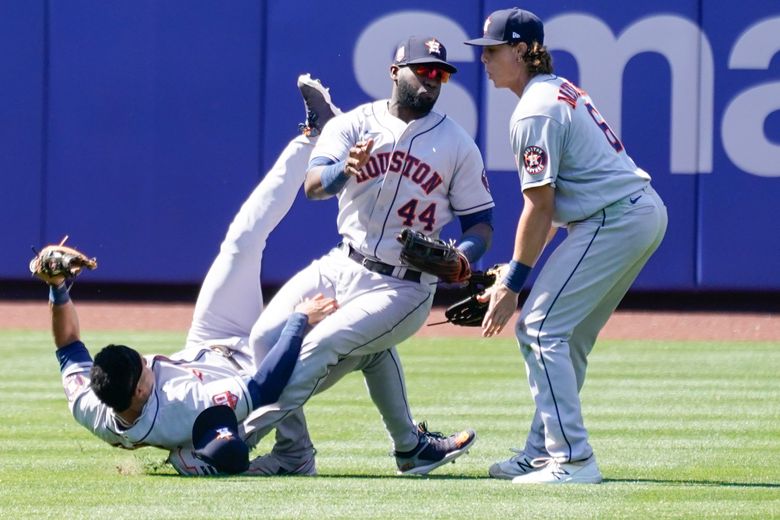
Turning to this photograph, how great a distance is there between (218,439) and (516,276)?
49.7 inches

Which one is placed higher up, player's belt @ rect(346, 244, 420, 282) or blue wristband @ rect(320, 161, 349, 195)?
blue wristband @ rect(320, 161, 349, 195)

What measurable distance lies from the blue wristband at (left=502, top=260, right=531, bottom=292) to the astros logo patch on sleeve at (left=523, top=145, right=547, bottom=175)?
34 centimetres

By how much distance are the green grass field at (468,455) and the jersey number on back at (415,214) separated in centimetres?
101

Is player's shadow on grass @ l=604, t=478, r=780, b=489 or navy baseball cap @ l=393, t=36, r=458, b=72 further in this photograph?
navy baseball cap @ l=393, t=36, r=458, b=72

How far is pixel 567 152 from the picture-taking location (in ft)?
17.8

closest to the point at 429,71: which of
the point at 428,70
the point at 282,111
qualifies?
the point at 428,70

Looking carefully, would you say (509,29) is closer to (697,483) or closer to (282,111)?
(697,483)

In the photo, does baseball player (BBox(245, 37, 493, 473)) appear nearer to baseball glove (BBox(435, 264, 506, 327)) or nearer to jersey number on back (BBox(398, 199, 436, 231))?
jersey number on back (BBox(398, 199, 436, 231))

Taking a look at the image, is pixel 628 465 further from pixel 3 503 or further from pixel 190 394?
pixel 3 503

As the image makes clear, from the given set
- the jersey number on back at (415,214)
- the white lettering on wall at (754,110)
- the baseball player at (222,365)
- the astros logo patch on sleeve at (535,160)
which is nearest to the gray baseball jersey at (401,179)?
the jersey number on back at (415,214)

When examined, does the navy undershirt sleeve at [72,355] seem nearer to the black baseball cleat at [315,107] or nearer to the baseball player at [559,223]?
the black baseball cleat at [315,107]

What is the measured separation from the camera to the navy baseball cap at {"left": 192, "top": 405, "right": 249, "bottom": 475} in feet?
17.9

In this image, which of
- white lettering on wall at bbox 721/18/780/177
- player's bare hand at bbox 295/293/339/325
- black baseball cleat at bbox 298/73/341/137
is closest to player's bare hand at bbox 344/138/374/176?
player's bare hand at bbox 295/293/339/325

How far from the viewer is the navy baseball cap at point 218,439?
545 cm
